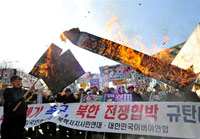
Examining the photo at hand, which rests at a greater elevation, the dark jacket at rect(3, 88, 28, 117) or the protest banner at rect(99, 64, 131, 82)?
the protest banner at rect(99, 64, 131, 82)

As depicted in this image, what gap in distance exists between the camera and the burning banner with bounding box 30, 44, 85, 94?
5.62 m

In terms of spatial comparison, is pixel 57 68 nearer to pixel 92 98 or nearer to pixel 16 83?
pixel 16 83

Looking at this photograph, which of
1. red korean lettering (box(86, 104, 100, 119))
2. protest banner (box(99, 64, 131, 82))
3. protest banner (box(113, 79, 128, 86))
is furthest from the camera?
protest banner (box(99, 64, 131, 82))

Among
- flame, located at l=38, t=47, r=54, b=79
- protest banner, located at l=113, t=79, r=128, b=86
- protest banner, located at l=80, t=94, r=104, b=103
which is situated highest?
flame, located at l=38, t=47, r=54, b=79

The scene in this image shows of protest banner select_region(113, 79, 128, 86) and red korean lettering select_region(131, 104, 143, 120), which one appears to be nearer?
red korean lettering select_region(131, 104, 143, 120)

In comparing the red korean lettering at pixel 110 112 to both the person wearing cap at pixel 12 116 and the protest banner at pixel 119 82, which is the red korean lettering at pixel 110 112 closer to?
the person wearing cap at pixel 12 116

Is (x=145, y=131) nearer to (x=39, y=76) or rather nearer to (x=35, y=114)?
(x=39, y=76)

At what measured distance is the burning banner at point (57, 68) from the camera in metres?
5.62

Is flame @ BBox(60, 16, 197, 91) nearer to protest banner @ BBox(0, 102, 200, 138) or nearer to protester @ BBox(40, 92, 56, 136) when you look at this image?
protest banner @ BBox(0, 102, 200, 138)

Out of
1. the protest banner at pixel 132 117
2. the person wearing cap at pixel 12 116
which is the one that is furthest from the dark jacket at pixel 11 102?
the protest banner at pixel 132 117

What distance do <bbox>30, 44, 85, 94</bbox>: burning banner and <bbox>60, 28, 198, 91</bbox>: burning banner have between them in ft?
2.28

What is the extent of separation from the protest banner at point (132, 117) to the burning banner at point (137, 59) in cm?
92

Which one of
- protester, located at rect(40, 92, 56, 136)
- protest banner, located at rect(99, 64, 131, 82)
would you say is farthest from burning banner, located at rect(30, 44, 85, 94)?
protest banner, located at rect(99, 64, 131, 82)

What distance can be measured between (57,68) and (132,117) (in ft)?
9.97
